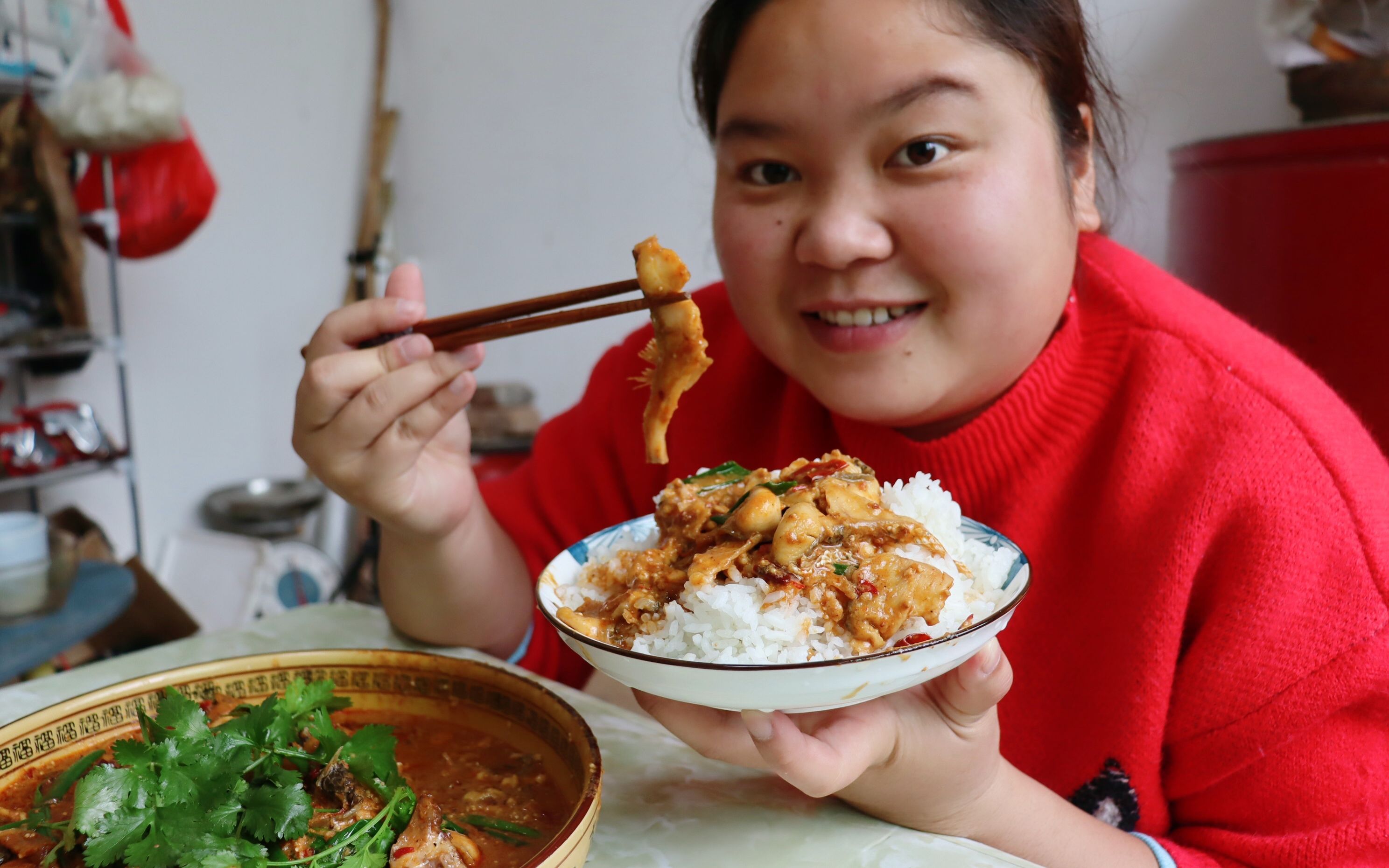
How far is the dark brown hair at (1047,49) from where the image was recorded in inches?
44.9

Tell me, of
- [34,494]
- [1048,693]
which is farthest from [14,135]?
[1048,693]

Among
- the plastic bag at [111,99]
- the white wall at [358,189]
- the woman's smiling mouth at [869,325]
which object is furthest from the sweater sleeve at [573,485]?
the plastic bag at [111,99]

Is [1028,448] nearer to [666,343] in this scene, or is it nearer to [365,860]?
[666,343]

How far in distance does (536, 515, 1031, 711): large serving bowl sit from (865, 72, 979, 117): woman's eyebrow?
0.56m

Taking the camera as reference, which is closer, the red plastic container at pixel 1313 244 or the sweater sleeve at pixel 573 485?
the sweater sleeve at pixel 573 485

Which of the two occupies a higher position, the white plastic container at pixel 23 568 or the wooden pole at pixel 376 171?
the wooden pole at pixel 376 171

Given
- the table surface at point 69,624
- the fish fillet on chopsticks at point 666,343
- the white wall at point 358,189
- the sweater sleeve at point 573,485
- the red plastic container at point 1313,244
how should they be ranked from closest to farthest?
the fish fillet on chopsticks at point 666,343, the sweater sleeve at point 573,485, the table surface at point 69,624, the red plastic container at point 1313,244, the white wall at point 358,189

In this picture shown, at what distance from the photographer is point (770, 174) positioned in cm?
119

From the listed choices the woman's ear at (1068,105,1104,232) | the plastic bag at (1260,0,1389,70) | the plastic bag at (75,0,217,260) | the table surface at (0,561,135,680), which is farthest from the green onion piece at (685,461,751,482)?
the plastic bag at (75,0,217,260)

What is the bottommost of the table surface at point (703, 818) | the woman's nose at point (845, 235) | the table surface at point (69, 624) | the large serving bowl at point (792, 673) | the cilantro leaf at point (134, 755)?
the table surface at point (69, 624)

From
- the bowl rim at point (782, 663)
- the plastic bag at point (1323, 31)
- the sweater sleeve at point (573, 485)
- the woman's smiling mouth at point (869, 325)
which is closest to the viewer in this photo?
the bowl rim at point (782, 663)

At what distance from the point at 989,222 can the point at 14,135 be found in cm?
298

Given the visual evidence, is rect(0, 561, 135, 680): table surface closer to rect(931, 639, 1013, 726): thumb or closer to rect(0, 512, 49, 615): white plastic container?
rect(0, 512, 49, 615): white plastic container

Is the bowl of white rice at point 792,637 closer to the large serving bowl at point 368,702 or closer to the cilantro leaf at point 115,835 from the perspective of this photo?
the large serving bowl at point 368,702
